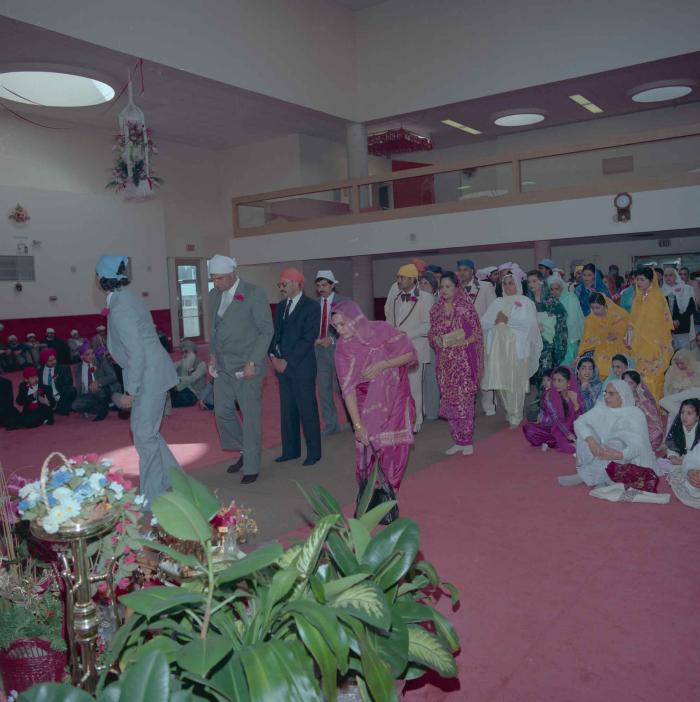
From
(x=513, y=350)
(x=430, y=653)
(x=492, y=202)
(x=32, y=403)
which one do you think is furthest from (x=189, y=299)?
(x=430, y=653)

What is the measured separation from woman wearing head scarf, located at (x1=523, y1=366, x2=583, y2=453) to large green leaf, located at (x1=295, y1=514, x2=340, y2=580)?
12.5 ft

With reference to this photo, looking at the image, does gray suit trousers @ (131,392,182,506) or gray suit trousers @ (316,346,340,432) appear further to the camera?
gray suit trousers @ (316,346,340,432)

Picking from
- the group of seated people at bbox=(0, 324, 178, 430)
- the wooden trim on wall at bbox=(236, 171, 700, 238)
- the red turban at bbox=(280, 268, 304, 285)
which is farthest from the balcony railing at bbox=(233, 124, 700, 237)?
the red turban at bbox=(280, 268, 304, 285)

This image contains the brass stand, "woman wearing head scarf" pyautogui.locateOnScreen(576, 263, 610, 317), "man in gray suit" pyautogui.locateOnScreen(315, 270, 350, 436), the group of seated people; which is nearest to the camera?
the brass stand

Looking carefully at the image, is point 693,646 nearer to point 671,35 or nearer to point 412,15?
point 671,35

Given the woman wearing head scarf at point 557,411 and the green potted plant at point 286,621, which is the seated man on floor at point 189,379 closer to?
the woman wearing head scarf at point 557,411

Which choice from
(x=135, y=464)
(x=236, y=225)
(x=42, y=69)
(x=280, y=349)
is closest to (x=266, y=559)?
(x=280, y=349)

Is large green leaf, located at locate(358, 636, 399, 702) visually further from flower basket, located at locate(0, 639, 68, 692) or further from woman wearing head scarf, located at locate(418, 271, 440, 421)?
woman wearing head scarf, located at locate(418, 271, 440, 421)

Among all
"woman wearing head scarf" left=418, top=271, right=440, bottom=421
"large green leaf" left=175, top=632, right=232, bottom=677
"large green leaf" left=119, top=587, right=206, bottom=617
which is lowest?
"woman wearing head scarf" left=418, top=271, right=440, bottom=421

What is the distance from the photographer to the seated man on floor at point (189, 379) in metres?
8.12

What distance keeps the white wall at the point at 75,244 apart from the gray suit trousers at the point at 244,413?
9334 mm

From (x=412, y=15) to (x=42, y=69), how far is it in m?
6.31

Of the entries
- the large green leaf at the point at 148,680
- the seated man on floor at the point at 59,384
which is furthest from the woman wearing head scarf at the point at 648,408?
the seated man on floor at the point at 59,384

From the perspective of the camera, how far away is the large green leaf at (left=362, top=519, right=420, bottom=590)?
1.87m
